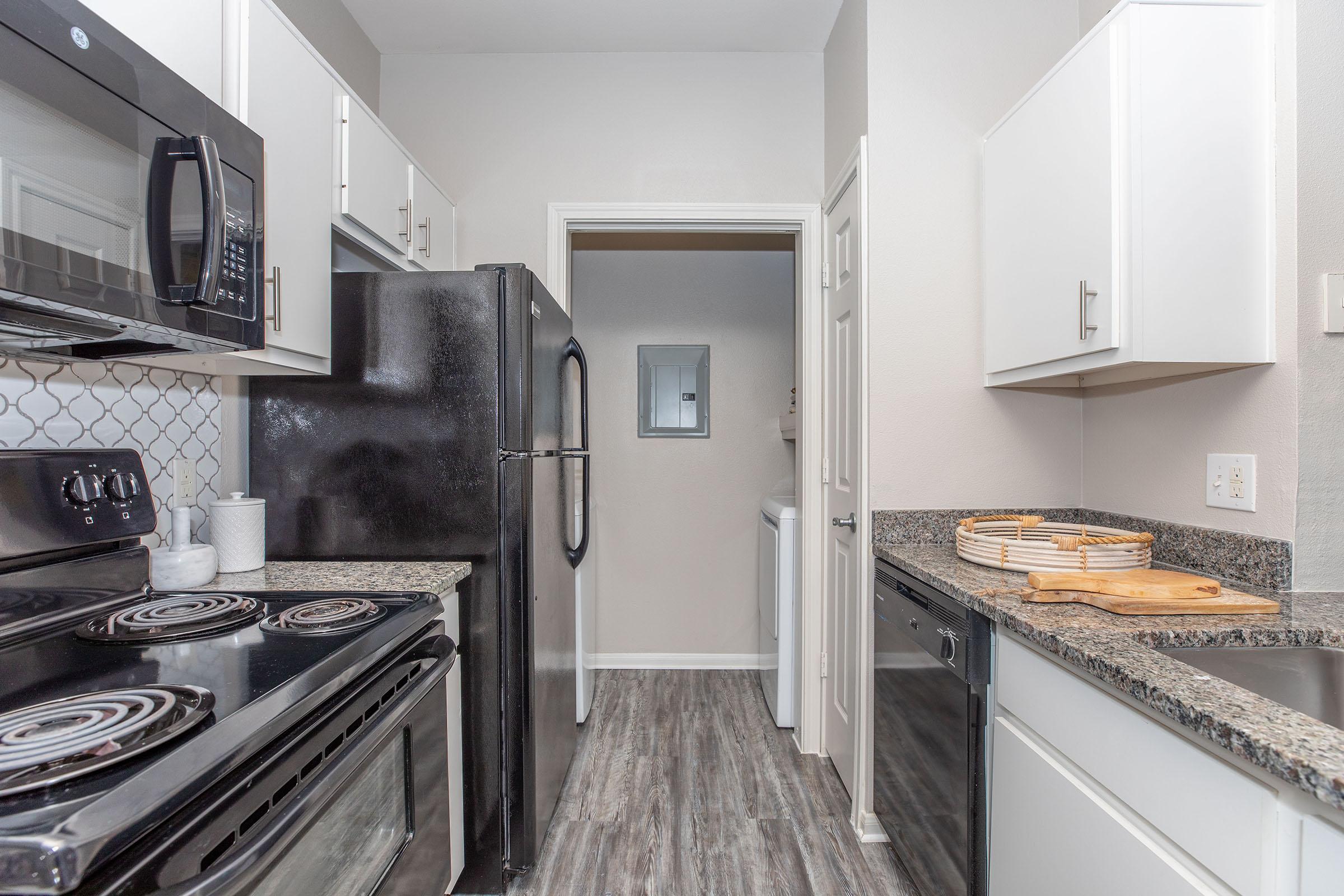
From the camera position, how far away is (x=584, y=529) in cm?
247

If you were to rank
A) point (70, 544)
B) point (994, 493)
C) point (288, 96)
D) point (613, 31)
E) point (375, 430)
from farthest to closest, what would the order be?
A: point (613, 31)
point (994, 493)
point (375, 430)
point (288, 96)
point (70, 544)

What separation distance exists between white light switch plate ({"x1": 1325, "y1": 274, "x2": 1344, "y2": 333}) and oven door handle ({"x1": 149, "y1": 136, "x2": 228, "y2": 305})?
1920 mm

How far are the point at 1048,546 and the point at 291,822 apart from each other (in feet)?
4.83

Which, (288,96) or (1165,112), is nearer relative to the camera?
(1165,112)

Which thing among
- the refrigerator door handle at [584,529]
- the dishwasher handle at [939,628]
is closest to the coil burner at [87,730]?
the dishwasher handle at [939,628]

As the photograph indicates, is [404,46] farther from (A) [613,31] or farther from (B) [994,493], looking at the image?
(B) [994,493]

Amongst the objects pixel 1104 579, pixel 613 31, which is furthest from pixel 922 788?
pixel 613 31

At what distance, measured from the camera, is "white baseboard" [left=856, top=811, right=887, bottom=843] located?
1987mm

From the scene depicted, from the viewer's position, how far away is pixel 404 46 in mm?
2529

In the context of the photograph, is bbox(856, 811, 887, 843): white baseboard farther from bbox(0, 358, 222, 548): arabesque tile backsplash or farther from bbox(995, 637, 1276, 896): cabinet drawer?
bbox(0, 358, 222, 548): arabesque tile backsplash

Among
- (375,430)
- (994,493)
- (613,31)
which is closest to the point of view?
(375,430)

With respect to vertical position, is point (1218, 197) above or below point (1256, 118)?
below

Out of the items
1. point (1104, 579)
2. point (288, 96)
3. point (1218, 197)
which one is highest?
point (288, 96)

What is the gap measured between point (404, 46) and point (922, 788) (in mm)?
2905
